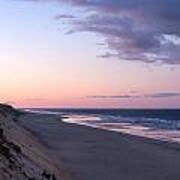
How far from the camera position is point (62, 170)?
18.9m

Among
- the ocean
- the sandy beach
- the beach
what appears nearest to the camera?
the beach

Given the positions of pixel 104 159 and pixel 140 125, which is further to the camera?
pixel 140 125

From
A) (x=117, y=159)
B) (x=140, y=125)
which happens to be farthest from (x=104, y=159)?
(x=140, y=125)

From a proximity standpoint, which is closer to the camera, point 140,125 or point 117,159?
point 117,159

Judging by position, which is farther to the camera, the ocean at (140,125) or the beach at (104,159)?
the ocean at (140,125)

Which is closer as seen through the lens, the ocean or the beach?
the beach

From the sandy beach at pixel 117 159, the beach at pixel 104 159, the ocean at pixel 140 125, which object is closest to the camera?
the beach at pixel 104 159

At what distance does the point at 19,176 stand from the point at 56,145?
17.1m

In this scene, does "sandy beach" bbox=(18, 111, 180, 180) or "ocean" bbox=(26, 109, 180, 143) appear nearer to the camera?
"sandy beach" bbox=(18, 111, 180, 180)

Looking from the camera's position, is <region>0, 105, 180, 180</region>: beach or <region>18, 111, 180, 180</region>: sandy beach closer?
<region>0, 105, 180, 180</region>: beach

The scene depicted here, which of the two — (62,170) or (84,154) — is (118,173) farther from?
(84,154)

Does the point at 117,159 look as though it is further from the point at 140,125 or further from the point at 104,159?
the point at 140,125

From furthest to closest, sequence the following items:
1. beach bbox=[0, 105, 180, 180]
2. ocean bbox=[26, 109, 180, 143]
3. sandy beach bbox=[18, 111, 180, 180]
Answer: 1. ocean bbox=[26, 109, 180, 143]
2. sandy beach bbox=[18, 111, 180, 180]
3. beach bbox=[0, 105, 180, 180]

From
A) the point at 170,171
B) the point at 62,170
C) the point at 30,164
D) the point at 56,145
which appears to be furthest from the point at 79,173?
the point at 56,145
